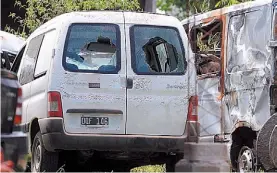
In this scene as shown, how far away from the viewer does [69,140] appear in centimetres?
880

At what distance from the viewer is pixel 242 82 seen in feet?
35.4

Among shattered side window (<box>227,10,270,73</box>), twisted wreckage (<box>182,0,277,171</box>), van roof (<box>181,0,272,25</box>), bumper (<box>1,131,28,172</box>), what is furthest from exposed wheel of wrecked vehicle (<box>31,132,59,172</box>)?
van roof (<box>181,0,272,25</box>)

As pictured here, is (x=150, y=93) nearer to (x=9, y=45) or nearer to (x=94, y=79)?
(x=94, y=79)

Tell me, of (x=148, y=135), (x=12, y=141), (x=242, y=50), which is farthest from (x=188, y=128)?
(x=12, y=141)

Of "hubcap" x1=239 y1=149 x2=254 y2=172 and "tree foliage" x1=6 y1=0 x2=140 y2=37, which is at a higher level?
"tree foliage" x1=6 y1=0 x2=140 y2=37

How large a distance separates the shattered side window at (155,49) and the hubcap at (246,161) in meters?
2.03

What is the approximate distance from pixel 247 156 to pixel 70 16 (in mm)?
3259

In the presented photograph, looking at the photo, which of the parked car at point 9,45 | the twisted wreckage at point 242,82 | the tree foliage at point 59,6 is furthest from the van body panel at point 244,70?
the tree foliage at point 59,6

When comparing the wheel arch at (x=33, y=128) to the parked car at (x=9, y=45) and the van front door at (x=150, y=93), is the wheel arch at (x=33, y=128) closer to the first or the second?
the van front door at (x=150, y=93)

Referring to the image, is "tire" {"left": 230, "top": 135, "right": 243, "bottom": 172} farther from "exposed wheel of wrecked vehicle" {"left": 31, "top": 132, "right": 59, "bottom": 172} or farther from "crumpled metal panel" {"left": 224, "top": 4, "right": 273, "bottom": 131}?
"exposed wheel of wrecked vehicle" {"left": 31, "top": 132, "right": 59, "bottom": 172}

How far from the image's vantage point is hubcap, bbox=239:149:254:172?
10578 mm

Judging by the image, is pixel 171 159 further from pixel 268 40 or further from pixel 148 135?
pixel 268 40

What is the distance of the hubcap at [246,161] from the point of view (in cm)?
1058

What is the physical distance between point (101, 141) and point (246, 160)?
2.68 meters
